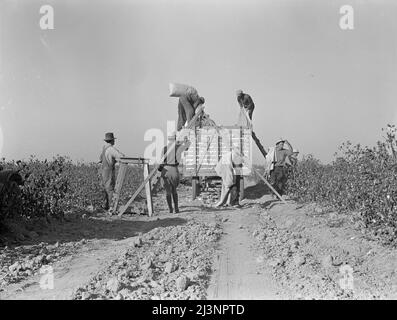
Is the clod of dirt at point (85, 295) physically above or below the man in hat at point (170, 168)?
below

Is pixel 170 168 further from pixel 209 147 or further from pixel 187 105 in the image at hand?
pixel 209 147

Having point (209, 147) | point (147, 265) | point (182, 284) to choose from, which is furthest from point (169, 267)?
point (209, 147)

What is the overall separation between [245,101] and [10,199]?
756cm

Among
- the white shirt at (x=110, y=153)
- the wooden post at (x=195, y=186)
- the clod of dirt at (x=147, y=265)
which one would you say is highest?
the white shirt at (x=110, y=153)

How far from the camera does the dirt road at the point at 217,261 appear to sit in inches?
166

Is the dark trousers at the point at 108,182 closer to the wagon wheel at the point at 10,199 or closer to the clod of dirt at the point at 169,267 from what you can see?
the wagon wheel at the point at 10,199

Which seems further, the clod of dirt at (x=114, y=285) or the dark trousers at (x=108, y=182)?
the dark trousers at (x=108, y=182)

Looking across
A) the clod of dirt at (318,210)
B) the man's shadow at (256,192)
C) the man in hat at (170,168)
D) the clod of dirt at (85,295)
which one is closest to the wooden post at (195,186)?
the man's shadow at (256,192)

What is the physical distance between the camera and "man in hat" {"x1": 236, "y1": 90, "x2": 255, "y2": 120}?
13.3 m

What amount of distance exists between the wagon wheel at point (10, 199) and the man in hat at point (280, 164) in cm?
747

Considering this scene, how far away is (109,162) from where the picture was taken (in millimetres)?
10867

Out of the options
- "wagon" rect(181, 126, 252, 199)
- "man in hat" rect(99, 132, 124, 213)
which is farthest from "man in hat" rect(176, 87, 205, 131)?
"man in hat" rect(99, 132, 124, 213)

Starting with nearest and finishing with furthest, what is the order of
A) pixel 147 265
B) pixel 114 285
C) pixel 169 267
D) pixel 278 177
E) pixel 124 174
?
pixel 114 285 < pixel 169 267 < pixel 147 265 < pixel 124 174 < pixel 278 177

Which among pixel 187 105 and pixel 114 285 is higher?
pixel 187 105
